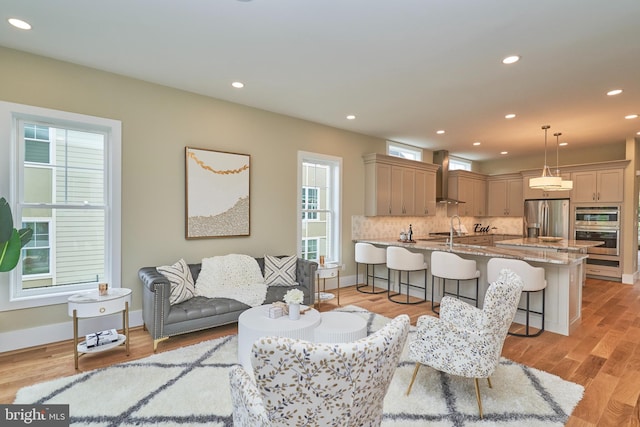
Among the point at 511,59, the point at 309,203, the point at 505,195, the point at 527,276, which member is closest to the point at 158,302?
the point at 309,203

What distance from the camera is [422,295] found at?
511cm

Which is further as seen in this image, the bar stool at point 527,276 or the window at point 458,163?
the window at point 458,163

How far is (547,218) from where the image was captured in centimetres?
728

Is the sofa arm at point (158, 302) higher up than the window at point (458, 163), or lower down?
lower down

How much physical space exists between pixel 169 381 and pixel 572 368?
3494mm

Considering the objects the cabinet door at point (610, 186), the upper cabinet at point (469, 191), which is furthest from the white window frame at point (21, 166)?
the cabinet door at point (610, 186)

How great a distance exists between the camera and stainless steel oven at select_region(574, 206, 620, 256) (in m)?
6.34

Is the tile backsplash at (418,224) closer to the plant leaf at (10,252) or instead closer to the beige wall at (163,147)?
the beige wall at (163,147)

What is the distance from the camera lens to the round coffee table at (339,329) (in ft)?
8.71

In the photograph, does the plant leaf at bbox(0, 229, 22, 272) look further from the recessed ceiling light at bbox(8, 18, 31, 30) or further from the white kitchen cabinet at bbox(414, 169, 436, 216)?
the white kitchen cabinet at bbox(414, 169, 436, 216)

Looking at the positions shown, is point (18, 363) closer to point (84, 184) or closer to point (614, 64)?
point (84, 184)

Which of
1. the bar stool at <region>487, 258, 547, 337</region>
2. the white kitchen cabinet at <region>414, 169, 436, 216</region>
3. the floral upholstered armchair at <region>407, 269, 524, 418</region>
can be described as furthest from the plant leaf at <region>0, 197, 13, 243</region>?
the white kitchen cabinet at <region>414, 169, 436, 216</region>

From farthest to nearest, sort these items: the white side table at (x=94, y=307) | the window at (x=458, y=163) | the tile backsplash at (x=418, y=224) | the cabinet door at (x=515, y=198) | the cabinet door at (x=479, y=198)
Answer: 1. the window at (x=458, y=163)
2. the cabinet door at (x=479, y=198)
3. the cabinet door at (x=515, y=198)
4. the tile backsplash at (x=418, y=224)
5. the white side table at (x=94, y=307)

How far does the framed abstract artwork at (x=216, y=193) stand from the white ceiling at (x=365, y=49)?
86cm
